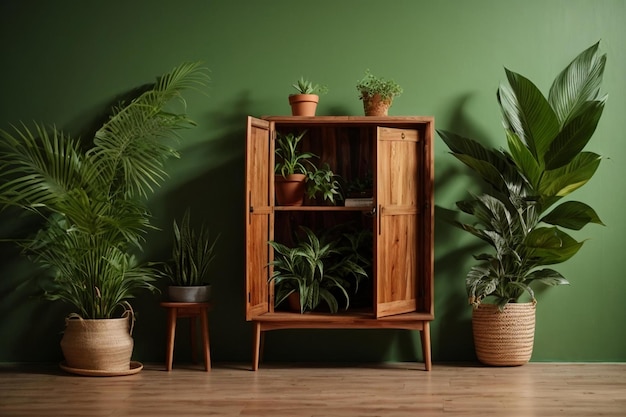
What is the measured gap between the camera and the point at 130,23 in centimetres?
599

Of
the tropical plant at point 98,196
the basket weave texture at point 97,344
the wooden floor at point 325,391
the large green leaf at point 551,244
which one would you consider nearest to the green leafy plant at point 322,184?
the tropical plant at point 98,196

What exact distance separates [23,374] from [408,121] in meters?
2.94

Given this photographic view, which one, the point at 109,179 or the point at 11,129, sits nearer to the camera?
the point at 109,179

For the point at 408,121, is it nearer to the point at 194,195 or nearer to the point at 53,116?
the point at 194,195

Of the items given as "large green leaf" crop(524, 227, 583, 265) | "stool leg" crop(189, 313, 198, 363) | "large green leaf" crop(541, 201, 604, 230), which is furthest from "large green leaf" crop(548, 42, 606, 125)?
"stool leg" crop(189, 313, 198, 363)

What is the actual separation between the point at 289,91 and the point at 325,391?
Answer: 214 centimetres

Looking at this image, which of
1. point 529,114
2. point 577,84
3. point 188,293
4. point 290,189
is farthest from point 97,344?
point 577,84

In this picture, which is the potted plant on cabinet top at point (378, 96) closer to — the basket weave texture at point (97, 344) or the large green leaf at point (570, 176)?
the large green leaf at point (570, 176)

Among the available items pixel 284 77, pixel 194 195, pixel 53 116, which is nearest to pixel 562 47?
pixel 284 77

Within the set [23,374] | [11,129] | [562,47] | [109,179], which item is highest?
[562,47]

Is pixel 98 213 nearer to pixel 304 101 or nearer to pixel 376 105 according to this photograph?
pixel 304 101

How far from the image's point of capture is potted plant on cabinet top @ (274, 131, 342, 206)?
18.7 ft

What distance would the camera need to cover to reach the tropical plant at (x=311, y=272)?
5.58m

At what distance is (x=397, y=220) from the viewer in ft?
18.3
